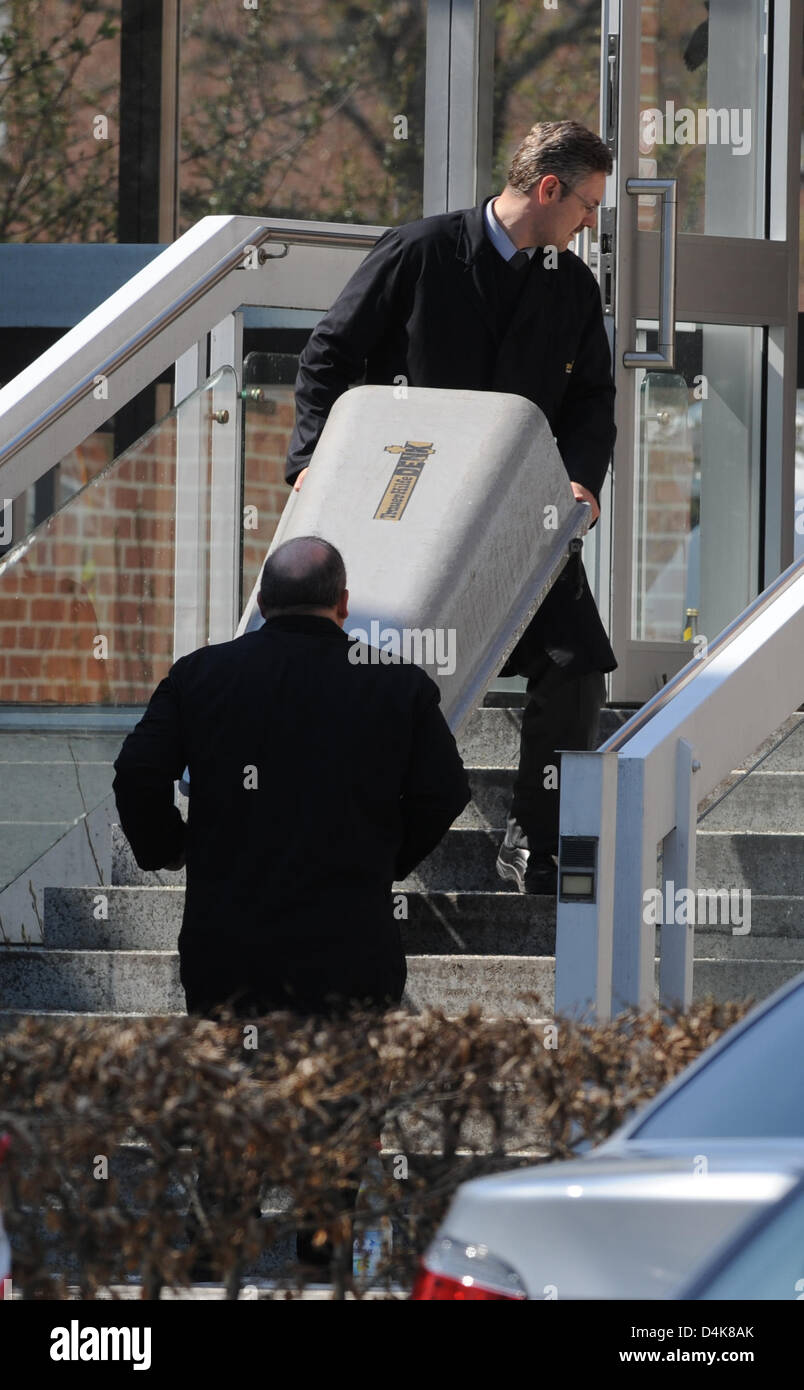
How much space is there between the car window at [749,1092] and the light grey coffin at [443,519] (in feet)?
7.49

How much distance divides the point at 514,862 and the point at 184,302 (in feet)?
6.79

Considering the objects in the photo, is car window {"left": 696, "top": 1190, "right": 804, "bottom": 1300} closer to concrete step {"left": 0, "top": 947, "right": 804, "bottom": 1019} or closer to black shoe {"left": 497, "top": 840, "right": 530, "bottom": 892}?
concrete step {"left": 0, "top": 947, "right": 804, "bottom": 1019}

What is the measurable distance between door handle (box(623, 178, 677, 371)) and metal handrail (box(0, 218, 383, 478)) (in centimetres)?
90

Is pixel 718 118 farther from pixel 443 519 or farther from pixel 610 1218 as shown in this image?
pixel 610 1218

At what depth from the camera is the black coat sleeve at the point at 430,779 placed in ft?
14.0

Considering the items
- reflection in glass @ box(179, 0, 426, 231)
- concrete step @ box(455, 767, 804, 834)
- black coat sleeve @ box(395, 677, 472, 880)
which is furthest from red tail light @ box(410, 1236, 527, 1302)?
reflection in glass @ box(179, 0, 426, 231)

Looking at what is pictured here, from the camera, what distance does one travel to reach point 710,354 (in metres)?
8.02

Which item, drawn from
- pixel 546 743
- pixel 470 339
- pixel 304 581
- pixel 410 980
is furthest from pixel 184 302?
pixel 304 581

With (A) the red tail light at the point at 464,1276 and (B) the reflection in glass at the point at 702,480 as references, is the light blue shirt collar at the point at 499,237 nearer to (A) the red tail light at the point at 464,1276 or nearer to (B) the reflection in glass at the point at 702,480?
(B) the reflection in glass at the point at 702,480

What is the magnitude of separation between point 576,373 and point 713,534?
230 centimetres

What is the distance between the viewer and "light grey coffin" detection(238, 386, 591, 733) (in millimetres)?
5195

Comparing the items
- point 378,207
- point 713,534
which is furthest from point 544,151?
point 378,207

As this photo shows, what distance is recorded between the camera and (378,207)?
32.9 feet

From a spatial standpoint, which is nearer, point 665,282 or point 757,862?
point 757,862
